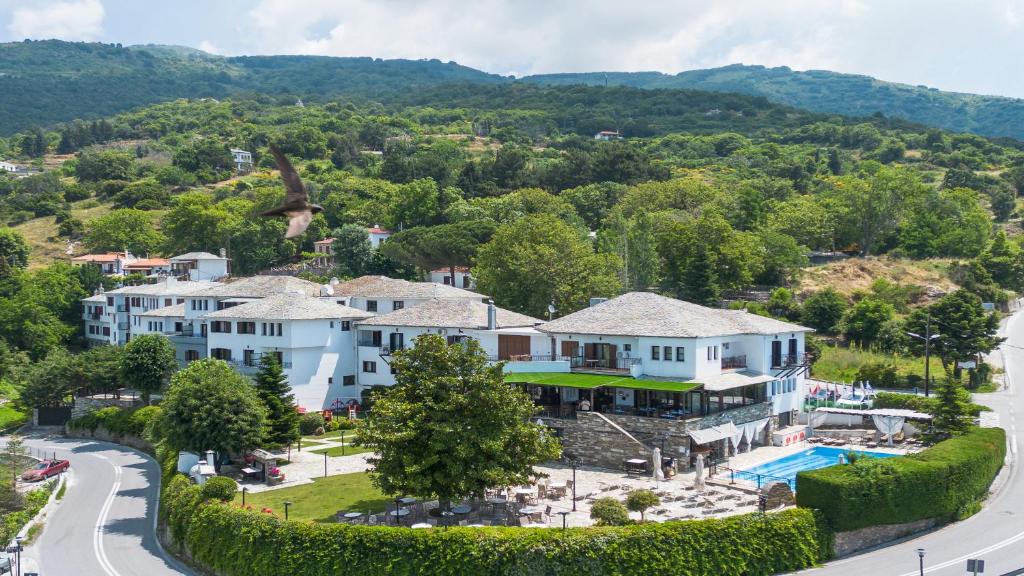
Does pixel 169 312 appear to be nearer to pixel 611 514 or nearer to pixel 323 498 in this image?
pixel 323 498

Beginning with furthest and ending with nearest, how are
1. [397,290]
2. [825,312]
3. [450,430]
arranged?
[825,312] < [397,290] < [450,430]

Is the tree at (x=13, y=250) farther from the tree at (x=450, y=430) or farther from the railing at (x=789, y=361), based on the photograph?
the railing at (x=789, y=361)

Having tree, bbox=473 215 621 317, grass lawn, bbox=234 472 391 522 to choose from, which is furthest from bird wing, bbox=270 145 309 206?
tree, bbox=473 215 621 317

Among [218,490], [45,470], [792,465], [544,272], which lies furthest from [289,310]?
[792,465]

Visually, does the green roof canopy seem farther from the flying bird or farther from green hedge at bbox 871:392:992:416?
the flying bird

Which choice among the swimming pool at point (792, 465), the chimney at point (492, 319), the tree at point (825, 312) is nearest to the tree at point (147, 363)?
the chimney at point (492, 319)

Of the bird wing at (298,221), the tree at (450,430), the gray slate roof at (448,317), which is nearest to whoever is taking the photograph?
the bird wing at (298,221)
